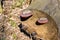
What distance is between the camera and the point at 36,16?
3072mm

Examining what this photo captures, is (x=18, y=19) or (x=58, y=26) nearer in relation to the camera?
(x=58, y=26)

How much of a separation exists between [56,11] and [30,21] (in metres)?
0.50

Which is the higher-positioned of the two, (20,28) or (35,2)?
(35,2)

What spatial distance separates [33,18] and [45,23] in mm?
218

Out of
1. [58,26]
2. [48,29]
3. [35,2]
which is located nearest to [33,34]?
[48,29]

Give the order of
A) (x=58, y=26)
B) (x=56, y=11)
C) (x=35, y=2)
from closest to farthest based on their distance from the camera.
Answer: (x=58, y=26) → (x=56, y=11) → (x=35, y=2)

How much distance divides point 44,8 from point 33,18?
1.01 feet

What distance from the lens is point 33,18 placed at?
10.1 ft

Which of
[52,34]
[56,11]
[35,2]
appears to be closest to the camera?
[52,34]

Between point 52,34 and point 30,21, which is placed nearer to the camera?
point 52,34

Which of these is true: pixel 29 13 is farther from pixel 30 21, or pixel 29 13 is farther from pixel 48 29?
pixel 48 29

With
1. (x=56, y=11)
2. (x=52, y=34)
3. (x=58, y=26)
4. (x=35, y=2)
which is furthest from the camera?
(x=35, y=2)

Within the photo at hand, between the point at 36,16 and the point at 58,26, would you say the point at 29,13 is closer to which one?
the point at 36,16

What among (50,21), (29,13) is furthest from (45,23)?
(29,13)
